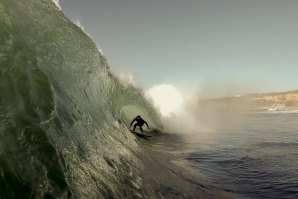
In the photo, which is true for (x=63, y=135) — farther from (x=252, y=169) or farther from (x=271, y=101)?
(x=271, y=101)

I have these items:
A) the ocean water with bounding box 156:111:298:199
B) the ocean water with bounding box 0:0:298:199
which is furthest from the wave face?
the ocean water with bounding box 156:111:298:199

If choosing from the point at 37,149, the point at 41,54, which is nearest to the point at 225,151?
the point at 41,54

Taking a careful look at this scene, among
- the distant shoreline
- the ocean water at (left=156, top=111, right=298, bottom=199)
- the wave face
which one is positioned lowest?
the wave face

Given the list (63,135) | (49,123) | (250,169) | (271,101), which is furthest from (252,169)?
(271,101)

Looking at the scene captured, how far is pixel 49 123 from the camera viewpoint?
4.56 meters

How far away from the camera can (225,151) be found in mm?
15430

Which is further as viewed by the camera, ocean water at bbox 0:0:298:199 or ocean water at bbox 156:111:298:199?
ocean water at bbox 156:111:298:199

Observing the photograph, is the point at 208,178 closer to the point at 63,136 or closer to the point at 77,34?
the point at 77,34

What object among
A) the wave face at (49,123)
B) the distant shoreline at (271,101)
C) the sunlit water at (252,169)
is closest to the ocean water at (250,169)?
the sunlit water at (252,169)

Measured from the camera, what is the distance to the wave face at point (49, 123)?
375cm

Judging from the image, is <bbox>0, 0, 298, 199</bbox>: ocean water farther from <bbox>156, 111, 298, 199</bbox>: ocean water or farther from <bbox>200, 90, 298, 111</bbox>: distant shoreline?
<bbox>200, 90, 298, 111</bbox>: distant shoreline

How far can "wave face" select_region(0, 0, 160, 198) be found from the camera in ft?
12.3

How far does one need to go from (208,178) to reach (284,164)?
3359 millimetres

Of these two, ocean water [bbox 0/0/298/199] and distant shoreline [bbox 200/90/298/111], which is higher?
distant shoreline [bbox 200/90/298/111]
